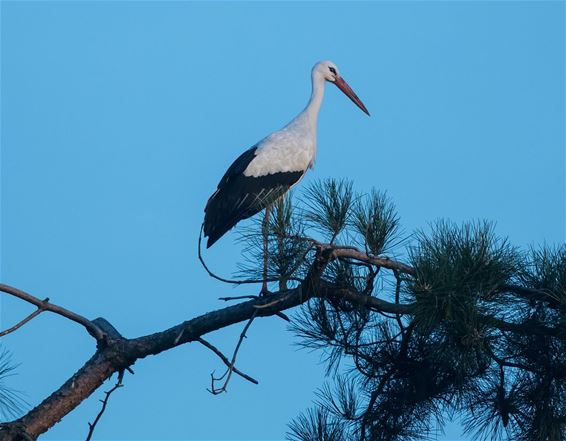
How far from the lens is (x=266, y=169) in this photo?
6.99 meters

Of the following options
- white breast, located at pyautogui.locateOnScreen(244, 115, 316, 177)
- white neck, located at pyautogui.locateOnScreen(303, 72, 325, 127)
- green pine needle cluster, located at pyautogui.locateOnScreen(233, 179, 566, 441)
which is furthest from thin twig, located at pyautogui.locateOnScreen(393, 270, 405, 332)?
white neck, located at pyautogui.locateOnScreen(303, 72, 325, 127)

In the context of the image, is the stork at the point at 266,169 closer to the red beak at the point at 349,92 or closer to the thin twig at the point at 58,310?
the red beak at the point at 349,92

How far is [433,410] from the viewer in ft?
14.4

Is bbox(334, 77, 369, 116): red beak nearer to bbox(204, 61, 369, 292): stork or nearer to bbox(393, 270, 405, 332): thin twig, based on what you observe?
bbox(204, 61, 369, 292): stork

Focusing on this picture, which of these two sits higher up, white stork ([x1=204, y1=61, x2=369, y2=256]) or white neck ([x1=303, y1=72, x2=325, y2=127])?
white neck ([x1=303, y1=72, x2=325, y2=127])

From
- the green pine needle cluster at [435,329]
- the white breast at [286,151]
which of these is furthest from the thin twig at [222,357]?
the white breast at [286,151]

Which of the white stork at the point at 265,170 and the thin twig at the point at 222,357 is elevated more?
the white stork at the point at 265,170

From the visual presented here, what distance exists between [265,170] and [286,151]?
255 mm

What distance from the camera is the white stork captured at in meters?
6.54

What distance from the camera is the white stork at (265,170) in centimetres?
654

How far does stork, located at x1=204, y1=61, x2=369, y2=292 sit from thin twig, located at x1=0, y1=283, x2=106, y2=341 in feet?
6.22

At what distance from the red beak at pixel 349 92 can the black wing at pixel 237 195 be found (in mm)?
1171

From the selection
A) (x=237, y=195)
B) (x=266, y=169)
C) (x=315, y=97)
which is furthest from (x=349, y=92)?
(x=237, y=195)

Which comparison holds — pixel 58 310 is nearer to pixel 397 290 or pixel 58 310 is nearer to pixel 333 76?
pixel 397 290
